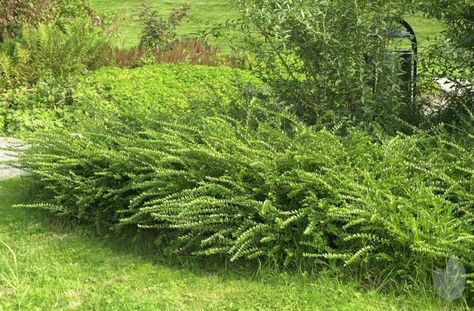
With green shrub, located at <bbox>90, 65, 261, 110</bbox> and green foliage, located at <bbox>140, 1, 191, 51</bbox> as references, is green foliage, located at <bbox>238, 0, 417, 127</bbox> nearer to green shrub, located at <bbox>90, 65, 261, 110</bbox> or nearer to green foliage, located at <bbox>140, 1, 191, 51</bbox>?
green shrub, located at <bbox>90, 65, 261, 110</bbox>

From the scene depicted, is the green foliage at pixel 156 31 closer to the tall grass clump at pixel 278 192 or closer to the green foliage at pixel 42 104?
the green foliage at pixel 42 104

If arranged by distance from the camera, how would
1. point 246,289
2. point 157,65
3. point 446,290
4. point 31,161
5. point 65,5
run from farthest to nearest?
point 65,5
point 157,65
point 31,161
point 246,289
point 446,290

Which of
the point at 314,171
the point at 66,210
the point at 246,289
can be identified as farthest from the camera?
the point at 66,210

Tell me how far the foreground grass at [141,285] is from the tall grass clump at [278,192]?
144 mm

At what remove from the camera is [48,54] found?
10141 mm

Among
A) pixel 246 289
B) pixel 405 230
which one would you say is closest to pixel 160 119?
pixel 246 289

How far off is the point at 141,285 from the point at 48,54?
6.68 m

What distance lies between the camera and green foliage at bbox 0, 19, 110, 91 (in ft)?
32.4

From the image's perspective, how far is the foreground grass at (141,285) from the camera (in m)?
3.88

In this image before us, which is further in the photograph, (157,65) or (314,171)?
(157,65)

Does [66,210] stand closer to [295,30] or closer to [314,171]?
[314,171]

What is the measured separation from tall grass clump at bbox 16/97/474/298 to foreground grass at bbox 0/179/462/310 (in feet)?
0.47

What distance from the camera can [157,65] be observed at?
1112 cm

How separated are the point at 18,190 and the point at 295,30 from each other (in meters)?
2.70
